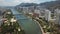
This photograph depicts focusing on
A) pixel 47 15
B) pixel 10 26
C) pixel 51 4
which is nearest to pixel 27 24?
pixel 10 26

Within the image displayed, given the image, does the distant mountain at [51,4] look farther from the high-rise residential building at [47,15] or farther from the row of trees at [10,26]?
the row of trees at [10,26]

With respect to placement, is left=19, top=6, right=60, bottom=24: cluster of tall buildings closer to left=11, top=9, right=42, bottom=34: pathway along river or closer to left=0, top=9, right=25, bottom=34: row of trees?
left=11, top=9, right=42, bottom=34: pathway along river

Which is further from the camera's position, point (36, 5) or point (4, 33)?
point (36, 5)

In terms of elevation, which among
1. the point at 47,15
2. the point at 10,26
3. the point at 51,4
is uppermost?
the point at 51,4

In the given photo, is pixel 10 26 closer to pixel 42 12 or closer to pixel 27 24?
pixel 27 24

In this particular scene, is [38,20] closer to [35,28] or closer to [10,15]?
[35,28]

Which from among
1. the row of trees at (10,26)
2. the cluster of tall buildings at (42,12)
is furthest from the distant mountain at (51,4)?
the row of trees at (10,26)

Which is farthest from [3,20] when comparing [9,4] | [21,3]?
[21,3]

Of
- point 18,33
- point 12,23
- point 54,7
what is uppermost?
point 54,7
